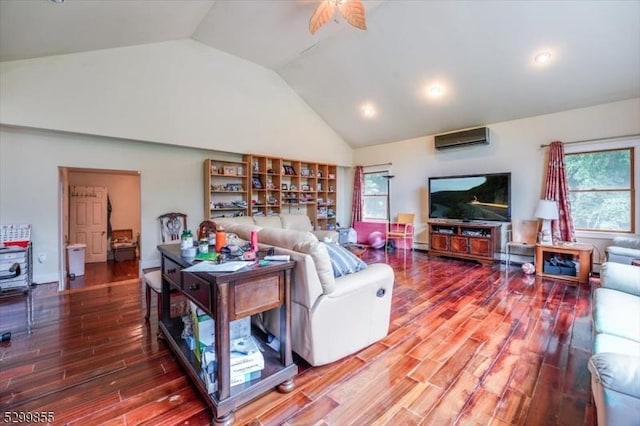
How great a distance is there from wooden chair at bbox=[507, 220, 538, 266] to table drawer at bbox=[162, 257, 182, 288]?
5.11 m

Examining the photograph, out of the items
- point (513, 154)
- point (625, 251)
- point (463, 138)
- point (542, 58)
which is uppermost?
point (542, 58)

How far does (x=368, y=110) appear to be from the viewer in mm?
5992

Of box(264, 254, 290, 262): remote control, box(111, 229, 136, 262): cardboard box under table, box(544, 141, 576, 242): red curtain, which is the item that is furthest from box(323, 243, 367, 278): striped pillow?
box(111, 229, 136, 262): cardboard box under table

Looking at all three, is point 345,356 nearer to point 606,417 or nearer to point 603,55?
point 606,417

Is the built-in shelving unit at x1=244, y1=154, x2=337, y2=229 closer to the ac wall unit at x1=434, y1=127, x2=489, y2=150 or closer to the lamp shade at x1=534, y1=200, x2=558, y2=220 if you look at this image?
the ac wall unit at x1=434, y1=127, x2=489, y2=150

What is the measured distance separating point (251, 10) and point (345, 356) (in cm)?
422

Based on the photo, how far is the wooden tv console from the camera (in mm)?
4965

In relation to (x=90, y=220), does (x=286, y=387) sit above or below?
below

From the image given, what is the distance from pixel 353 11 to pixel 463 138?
357cm

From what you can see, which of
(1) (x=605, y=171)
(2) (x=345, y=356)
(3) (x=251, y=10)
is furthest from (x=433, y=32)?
(2) (x=345, y=356)

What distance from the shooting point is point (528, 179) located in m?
4.95

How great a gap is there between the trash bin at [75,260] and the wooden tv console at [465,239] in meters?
6.28

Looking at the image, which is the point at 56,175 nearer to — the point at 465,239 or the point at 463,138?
the point at 465,239

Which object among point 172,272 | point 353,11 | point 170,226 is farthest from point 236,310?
point 170,226
